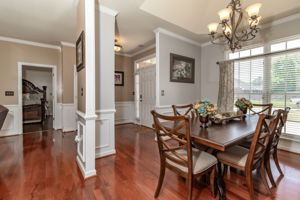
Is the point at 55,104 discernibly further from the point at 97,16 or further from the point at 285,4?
the point at 285,4

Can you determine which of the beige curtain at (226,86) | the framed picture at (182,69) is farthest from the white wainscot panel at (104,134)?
the beige curtain at (226,86)

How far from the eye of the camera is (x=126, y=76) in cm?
539

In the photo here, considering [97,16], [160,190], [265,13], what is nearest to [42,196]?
[160,190]

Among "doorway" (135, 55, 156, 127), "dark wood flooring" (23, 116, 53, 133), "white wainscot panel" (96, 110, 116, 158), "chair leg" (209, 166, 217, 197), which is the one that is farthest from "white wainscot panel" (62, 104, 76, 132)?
"chair leg" (209, 166, 217, 197)

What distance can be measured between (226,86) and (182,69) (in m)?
1.20

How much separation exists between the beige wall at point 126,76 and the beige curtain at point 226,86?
9.21ft

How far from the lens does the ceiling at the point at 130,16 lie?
247cm

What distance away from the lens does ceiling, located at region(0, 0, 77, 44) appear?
7.97 feet

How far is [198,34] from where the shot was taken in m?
→ 3.54

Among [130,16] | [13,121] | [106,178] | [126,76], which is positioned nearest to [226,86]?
[130,16]

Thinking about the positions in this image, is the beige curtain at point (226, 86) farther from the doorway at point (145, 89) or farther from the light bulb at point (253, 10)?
the doorway at point (145, 89)

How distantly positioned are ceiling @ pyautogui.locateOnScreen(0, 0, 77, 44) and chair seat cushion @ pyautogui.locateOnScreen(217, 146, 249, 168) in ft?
10.6

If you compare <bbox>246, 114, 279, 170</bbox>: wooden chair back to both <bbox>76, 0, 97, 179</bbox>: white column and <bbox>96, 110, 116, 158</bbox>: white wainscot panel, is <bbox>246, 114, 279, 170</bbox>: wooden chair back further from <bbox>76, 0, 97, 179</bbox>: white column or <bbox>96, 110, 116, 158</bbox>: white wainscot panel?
<bbox>96, 110, 116, 158</bbox>: white wainscot panel

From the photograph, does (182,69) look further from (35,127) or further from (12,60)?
(35,127)
